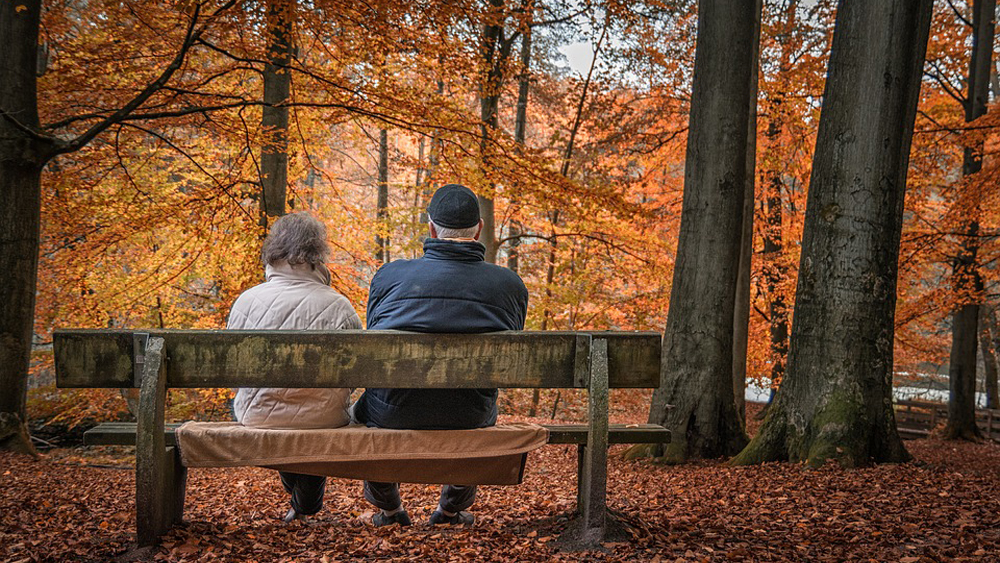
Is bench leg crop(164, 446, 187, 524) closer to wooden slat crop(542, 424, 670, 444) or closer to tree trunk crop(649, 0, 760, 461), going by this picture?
wooden slat crop(542, 424, 670, 444)

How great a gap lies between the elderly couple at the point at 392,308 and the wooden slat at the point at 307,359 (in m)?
0.12

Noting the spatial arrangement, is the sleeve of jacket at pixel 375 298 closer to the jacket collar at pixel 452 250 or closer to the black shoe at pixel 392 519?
the jacket collar at pixel 452 250

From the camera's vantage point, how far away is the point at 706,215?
272 inches

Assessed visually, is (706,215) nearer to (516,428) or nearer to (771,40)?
(516,428)

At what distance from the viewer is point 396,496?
12.2 ft

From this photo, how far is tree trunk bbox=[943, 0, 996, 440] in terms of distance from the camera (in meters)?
11.8

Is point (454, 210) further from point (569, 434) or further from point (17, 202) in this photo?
point (17, 202)

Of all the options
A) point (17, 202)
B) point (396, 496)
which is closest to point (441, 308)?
point (396, 496)

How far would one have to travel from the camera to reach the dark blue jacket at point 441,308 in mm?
3105

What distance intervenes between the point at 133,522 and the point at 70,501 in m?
0.96

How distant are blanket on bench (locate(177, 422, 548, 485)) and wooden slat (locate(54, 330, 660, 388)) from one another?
0.29m

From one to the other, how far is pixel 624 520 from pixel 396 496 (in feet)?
3.97

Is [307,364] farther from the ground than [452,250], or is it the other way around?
[452,250]

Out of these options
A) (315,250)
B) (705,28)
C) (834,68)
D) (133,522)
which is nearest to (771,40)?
(705,28)
